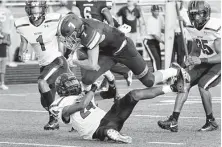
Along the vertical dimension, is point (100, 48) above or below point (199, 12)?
below

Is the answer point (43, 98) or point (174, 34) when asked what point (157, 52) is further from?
point (43, 98)

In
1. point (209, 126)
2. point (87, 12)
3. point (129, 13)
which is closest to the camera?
point (209, 126)

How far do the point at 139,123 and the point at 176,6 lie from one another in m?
6.98

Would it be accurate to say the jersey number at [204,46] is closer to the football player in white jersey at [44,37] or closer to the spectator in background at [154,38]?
the football player in white jersey at [44,37]

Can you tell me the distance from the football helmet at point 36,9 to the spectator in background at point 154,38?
605 centimetres

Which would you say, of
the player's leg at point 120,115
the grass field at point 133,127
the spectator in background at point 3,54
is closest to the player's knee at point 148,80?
Result: the player's leg at point 120,115

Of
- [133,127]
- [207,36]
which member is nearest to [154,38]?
[133,127]

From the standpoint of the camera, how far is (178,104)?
30.7ft

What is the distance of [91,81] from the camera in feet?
28.5

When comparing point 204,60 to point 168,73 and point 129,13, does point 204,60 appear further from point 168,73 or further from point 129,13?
point 129,13

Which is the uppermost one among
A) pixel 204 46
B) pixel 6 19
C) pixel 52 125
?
pixel 204 46

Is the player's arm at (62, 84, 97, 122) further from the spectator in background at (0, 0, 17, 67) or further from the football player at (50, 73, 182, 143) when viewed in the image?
the spectator in background at (0, 0, 17, 67)

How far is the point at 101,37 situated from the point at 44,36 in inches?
68.0

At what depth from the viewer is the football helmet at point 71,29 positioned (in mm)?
8320
